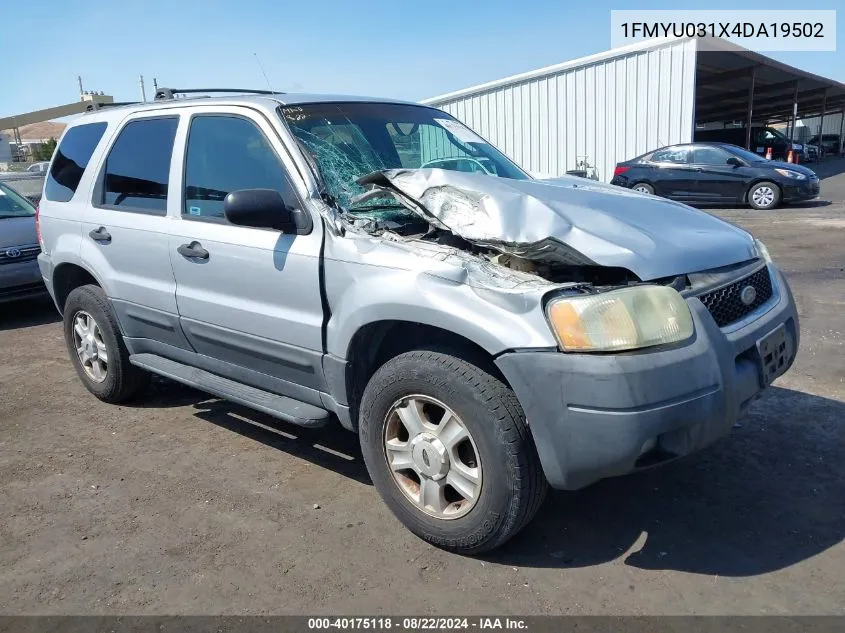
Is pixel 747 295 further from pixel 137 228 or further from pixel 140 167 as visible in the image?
pixel 140 167

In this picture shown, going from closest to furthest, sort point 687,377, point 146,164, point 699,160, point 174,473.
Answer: point 687,377 → point 174,473 → point 146,164 → point 699,160

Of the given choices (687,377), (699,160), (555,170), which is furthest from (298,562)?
(555,170)

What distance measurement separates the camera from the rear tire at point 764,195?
14438 millimetres

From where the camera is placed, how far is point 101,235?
437 centimetres

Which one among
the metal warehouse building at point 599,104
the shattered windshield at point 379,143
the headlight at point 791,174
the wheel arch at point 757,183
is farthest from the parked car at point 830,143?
the shattered windshield at point 379,143

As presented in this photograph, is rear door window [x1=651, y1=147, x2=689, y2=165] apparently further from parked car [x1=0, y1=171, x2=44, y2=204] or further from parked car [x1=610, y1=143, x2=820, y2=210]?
parked car [x1=0, y1=171, x2=44, y2=204]

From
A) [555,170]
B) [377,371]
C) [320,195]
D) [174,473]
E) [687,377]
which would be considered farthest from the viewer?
[555,170]

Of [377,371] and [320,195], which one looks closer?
[377,371]

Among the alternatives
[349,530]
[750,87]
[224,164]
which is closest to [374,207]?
[224,164]

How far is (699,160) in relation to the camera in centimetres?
1496

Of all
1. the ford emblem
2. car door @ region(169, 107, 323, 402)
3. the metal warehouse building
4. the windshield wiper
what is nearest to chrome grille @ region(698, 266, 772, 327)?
the ford emblem

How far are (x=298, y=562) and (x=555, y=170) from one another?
1685 cm

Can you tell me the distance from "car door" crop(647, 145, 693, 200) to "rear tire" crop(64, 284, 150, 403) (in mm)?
12801

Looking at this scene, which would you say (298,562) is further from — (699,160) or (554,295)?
(699,160)
